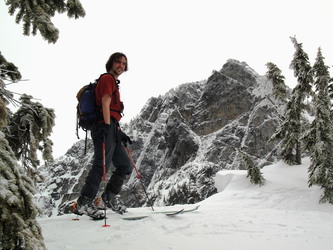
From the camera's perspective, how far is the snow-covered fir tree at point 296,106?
1473 cm

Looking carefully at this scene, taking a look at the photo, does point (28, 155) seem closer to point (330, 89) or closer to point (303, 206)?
point (303, 206)

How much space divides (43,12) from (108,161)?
2.42m

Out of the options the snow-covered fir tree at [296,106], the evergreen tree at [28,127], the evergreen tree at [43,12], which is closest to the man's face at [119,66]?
the evergreen tree at [43,12]

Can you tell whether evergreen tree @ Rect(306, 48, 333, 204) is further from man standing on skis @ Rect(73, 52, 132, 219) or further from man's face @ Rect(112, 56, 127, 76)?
man's face @ Rect(112, 56, 127, 76)

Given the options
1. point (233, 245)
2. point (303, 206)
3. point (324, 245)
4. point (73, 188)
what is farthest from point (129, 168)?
point (73, 188)

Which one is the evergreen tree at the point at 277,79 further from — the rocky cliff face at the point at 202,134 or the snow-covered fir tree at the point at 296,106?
the rocky cliff face at the point at 202,134

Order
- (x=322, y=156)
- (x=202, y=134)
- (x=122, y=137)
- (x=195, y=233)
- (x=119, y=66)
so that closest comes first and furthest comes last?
1. (x=195, y=233)
2. (x=119, y=66)
3. (x=122, y=137)
4. (x=322, y=156)
5. (x=202, y=134)

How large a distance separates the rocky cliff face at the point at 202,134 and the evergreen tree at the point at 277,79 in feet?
104

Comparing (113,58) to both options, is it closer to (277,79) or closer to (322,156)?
(322,156)

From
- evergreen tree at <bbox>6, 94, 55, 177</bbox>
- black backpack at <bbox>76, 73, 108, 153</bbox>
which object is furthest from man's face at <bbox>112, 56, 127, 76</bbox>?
evergreen tree at <bbox>6, 94, 55, 177</bbox>

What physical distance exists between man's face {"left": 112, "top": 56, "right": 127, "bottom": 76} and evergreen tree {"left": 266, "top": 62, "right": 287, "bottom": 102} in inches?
627

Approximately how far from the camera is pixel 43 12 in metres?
3.19

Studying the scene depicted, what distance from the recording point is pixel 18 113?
15.5ft

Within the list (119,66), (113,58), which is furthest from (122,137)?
(113,58)
